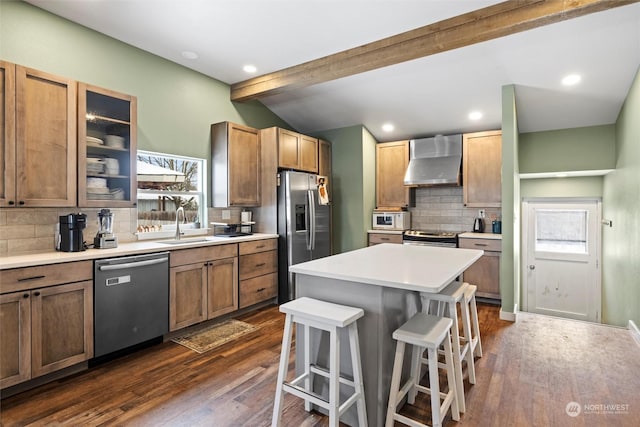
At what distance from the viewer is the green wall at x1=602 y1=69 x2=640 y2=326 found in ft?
10.4

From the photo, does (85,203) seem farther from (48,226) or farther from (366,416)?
(366,416)

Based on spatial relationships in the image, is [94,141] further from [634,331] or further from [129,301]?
[634,331]

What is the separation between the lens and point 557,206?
5336mm

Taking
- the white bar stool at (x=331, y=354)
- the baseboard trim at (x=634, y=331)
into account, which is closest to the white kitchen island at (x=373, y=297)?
the white bar stool at (x=331, y=354)

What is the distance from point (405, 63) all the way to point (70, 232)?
11.7 feet

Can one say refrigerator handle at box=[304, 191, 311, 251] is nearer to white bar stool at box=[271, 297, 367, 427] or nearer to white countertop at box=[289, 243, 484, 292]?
white countertop at box=[289, 243, 484, 292]

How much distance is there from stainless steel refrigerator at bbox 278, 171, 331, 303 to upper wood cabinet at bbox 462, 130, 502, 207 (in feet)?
7.07

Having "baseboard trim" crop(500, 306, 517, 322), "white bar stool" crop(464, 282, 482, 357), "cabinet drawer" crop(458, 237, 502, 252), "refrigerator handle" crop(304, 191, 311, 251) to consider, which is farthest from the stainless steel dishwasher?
"cabinet drawer" crop(458, 237, 502, 252)

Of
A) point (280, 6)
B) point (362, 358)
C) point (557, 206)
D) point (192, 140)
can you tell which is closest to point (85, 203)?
point (192, 140)

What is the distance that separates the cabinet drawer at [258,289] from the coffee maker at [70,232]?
5.34ft

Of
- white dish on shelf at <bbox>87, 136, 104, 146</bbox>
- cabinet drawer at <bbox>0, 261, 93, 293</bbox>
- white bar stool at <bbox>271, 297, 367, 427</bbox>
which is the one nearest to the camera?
white bar stool at <bbox>271, 297, 367, 427</bbox>

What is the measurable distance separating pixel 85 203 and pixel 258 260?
1.85 m

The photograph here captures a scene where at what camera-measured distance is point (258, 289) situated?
13.0ft

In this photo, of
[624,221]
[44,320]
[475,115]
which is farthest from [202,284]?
[624,221]
